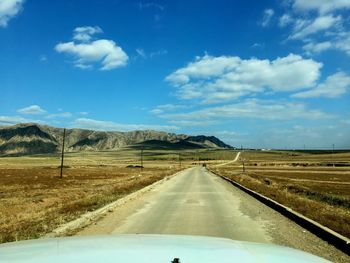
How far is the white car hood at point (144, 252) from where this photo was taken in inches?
157

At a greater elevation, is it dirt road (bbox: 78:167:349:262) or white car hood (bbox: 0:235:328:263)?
white car hood (bbox: 0:235:328:263)

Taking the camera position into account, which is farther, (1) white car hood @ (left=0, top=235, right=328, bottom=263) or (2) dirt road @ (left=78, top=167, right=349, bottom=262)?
(2) dirt road @ (left=78, top=167, right=349, bottom=262)

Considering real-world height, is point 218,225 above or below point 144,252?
below

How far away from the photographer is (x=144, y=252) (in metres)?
4.30

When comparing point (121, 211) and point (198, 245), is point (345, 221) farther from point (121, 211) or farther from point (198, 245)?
point (198, 245)

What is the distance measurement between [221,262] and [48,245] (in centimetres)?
173

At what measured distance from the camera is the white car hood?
3.99 metres

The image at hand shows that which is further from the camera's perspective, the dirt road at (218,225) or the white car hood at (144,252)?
the dirt road at (218,225)

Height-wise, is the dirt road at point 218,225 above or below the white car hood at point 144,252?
below

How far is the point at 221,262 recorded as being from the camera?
3.94 meters

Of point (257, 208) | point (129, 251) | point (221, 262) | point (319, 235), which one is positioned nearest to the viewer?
point (221, 262)

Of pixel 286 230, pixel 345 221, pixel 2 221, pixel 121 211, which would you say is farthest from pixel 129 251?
pixel 121 211

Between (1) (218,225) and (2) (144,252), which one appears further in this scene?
(1) (218,225)

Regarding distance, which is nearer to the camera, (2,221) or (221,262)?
(221,262)
